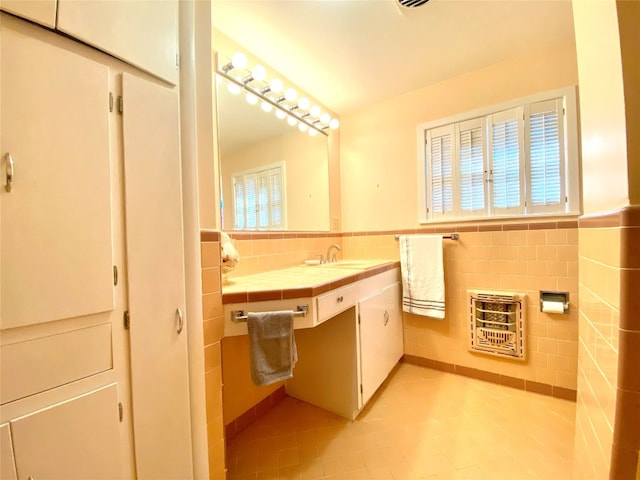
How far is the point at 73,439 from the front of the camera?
710mm

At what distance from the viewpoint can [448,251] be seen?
6.84 ft

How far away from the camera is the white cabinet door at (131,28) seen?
0.70 metres

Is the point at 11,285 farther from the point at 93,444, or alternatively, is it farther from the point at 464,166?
the point at 464,166

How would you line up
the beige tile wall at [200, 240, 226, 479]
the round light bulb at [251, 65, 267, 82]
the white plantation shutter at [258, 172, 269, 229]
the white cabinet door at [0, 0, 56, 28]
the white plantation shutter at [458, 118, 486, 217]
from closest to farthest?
the white cabinet door at [0, 0, 56, 28] → the beige tile wall at [200, 240, 226, 479] → the round light bulb at [251, 65, 267, 82] → the white plantation shutter at [258, 172, 269, 229] → the white plantation shutter at [458, 118, 486, 217]

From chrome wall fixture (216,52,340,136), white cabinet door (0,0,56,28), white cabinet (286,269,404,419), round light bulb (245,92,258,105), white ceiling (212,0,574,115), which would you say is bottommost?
white cabinet (286,269,404,419)

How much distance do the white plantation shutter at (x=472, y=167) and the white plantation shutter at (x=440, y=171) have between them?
0.08 metres

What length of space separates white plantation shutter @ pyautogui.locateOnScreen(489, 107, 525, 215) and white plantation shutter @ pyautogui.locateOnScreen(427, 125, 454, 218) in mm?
280

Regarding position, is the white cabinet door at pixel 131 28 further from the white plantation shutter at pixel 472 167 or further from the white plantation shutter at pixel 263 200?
the white plantation shutter at pixel 472 167

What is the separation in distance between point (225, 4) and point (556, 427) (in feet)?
9.88

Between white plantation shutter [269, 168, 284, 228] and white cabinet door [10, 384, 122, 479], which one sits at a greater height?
white plantation shutter [269, 168, 284, 228]

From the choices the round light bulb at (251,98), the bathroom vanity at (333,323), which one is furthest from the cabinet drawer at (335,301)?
the round light bulb at (251,98)

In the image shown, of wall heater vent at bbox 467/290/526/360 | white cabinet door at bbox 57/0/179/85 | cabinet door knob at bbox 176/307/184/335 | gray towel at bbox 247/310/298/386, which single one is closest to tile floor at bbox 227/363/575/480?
wall heater vent at bbox 467/290/526/360

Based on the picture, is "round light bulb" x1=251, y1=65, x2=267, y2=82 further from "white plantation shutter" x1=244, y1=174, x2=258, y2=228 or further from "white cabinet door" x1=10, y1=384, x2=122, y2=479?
"white cabinet door" x1=10, y1=384, x2=122, y2=479

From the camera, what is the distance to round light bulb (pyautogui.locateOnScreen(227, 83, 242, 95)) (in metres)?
1.61
